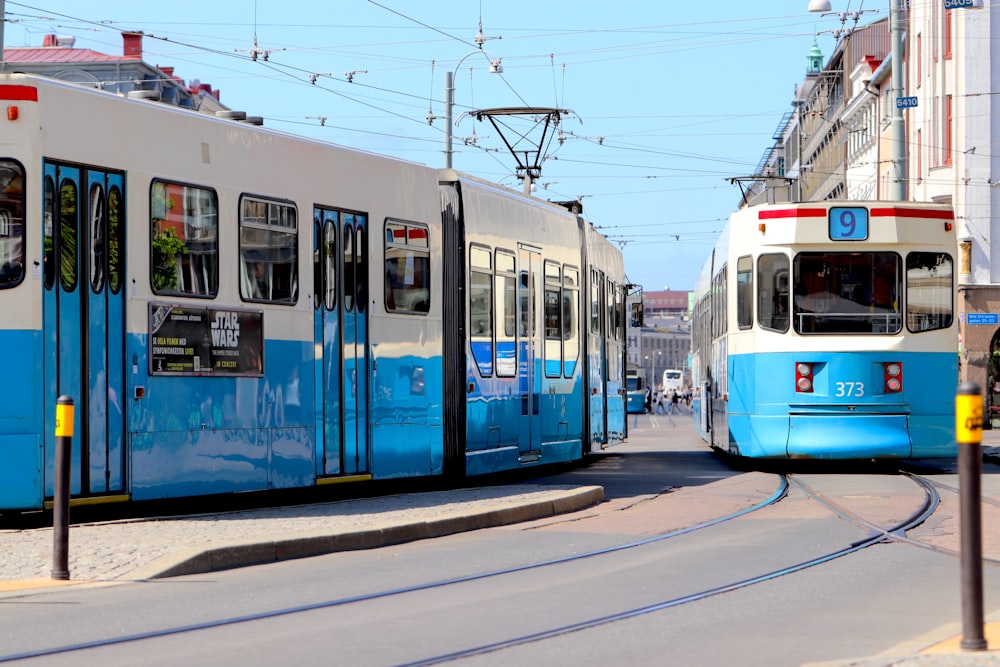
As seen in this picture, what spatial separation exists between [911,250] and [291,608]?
44.1ft

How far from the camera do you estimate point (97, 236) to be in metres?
12.8

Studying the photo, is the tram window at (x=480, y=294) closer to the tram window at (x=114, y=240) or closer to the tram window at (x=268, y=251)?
the tram window at (x=268, y=251)

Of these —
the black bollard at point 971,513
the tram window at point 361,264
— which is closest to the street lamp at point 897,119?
the tram window at point 361,264

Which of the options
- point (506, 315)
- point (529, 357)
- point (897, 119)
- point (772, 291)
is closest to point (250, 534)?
point (506, 315)

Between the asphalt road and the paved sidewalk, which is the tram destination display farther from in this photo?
the asphalt road

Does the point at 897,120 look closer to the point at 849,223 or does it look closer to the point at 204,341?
the point at 849,223

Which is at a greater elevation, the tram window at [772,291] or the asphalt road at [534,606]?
the tram window at [772,291]

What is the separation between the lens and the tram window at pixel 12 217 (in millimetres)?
12344

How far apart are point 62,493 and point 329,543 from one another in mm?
2382

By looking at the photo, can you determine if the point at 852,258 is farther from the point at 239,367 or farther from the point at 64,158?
the point at 64,158

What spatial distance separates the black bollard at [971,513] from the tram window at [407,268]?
A: 10.00 m

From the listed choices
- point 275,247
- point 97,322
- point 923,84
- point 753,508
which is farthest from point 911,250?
point 923,84

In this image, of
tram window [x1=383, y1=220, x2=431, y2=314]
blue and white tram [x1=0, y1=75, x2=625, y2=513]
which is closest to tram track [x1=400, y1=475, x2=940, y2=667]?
blue and white tram [x1=0, y1=75, x2=625, y2=513]

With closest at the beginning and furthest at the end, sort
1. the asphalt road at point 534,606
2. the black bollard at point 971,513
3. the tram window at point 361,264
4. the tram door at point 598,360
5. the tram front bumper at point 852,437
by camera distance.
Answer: the black bollard at point 971,513 < the asphalt road at point 534,606 < the tram window at point 361,264 < the tram front bumper at point 852,437 < the tram door at point 598,360
